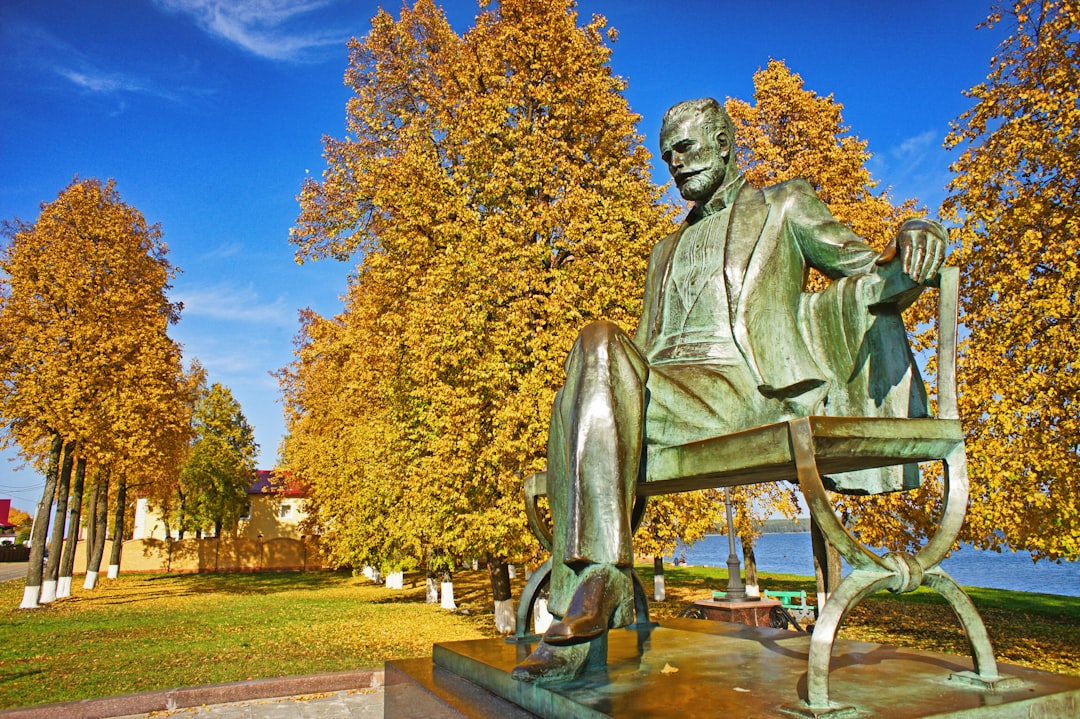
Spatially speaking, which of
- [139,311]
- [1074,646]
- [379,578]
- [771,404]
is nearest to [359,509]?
[139,311]

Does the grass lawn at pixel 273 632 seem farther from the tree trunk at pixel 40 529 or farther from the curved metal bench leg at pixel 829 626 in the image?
the curved metal bench leg at pixel 829 626

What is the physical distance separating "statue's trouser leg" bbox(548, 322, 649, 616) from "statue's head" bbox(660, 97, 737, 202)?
3.08ft

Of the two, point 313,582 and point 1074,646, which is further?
point 313,582

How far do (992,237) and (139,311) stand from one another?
69.1ft

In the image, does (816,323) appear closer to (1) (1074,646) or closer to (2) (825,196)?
(1) (1074,646)

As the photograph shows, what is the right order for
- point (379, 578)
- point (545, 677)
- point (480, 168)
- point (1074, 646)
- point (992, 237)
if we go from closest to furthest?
point (545, 677) < point (992, 237) < point (1074, 646) < point (480, 168) < point (379, 578)

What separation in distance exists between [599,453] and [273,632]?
602 inches

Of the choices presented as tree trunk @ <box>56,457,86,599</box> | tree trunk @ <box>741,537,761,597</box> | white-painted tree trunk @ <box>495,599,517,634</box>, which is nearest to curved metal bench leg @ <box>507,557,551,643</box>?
white-painted tree trunk @ <box>495,599,517,634</box>

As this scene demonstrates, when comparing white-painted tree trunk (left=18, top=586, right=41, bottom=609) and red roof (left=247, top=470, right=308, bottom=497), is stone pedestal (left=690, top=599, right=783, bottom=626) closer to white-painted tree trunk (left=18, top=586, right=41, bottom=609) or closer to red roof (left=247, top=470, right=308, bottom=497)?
white-painted tree trunk (left=18, top=586, right=41, bottom=609)

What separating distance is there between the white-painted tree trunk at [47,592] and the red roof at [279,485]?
1226 centimetres

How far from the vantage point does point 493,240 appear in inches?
495

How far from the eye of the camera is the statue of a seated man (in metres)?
2.45

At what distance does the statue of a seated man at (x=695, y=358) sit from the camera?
96.4 inches

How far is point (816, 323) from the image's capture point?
9.32ft
